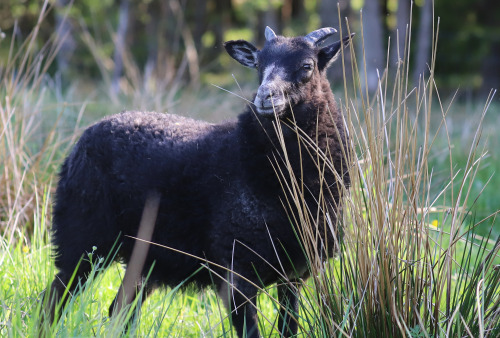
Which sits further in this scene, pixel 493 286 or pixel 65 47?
pixel 65 47

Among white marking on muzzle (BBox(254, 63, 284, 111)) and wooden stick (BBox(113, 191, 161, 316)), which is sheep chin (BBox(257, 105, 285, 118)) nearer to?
white marking on muzzle (BBox(254, 63, 284, 111))

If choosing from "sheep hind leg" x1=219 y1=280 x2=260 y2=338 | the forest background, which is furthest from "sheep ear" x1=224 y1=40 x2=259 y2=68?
the forest background

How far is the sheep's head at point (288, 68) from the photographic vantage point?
3.47 m

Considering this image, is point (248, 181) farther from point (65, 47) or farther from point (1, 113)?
point (65, 47)

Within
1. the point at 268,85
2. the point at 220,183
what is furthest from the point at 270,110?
the point at 220,183

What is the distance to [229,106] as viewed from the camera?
8695 millimetres

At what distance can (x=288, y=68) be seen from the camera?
3.73 metres

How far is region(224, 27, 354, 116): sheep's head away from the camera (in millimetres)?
3467

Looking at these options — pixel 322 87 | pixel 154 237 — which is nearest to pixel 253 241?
pixel 154 237

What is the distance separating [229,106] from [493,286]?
6.07 meters

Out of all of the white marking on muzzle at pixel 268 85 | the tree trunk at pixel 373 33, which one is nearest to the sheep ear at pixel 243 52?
the white marking on muzzle at pixel 268 85

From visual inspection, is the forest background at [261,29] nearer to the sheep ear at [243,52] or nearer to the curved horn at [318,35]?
the sheep ear at [243,52]

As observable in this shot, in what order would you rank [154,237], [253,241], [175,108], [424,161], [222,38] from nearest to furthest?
[424,161]
[253,241]
[154,237]
[175,108]
[222,38]

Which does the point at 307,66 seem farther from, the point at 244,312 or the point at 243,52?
the point at 244,312
